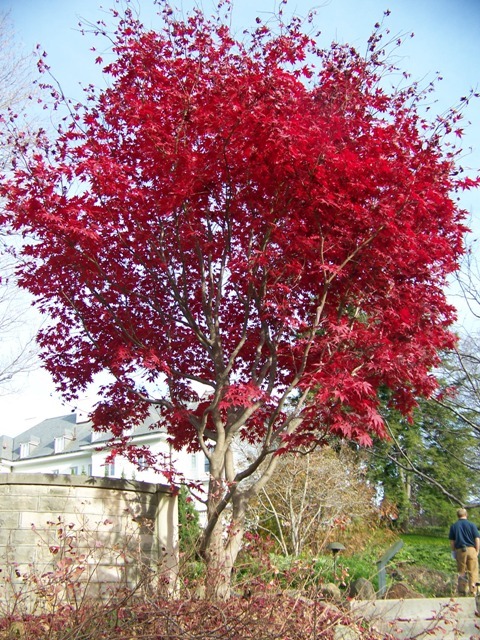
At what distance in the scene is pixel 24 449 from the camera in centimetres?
4066

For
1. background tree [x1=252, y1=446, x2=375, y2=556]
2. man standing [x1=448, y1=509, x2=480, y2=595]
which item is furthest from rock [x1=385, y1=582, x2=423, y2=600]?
background tree [x1=252, y1=446, x2=375, y2=556]

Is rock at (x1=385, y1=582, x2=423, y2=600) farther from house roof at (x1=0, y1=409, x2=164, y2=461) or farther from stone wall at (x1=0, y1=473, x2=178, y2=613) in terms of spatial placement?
house roof at (x1=0, y1=409, x2=164, y2=461)

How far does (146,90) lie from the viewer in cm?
581

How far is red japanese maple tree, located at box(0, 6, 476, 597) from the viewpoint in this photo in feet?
16.7

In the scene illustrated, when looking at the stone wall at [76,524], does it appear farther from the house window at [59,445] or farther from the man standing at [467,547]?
the house window at [59,445]

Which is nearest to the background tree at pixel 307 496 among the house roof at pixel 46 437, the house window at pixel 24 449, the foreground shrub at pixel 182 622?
the foreground shrub at pixel 182 622

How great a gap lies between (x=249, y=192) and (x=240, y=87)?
94 centimetres

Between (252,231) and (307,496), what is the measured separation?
10654mm

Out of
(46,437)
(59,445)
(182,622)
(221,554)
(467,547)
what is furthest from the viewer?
(46,437)

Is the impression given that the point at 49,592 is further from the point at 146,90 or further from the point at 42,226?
the point at 146,90

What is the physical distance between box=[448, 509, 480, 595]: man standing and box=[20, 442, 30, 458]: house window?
3695cm

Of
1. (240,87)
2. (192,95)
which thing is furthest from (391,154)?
(192,95)

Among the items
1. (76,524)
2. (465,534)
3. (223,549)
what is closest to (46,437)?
(465,534)

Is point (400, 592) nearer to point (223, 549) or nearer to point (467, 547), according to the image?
point (467, 547)
